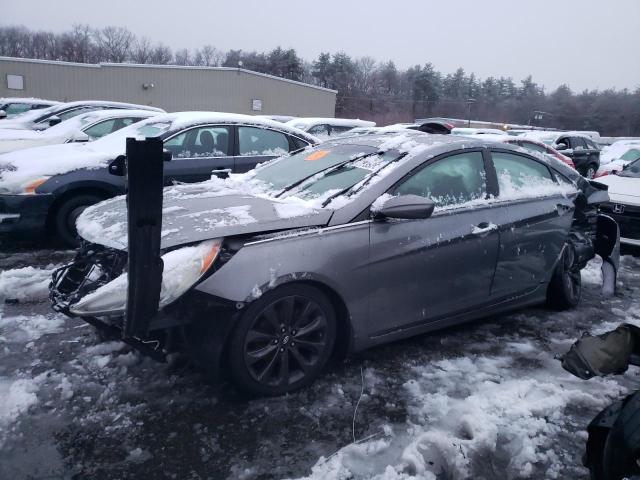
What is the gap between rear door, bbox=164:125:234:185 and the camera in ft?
19.9

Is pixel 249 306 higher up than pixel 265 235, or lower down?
lower down

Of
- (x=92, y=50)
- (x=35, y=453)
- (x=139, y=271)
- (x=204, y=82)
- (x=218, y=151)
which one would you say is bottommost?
(x=35, y=453)

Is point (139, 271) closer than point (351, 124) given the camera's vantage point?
Yes

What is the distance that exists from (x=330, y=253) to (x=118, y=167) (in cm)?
321

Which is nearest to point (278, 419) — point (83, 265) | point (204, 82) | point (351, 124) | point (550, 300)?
point (83, 265)

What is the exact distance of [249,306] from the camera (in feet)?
9.16

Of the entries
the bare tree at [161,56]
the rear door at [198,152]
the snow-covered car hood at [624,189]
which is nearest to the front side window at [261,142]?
the rear door at [198,152]

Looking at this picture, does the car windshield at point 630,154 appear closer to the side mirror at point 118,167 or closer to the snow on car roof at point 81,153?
the snow on car roof at point 81,153

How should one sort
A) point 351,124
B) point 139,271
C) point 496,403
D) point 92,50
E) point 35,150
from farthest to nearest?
point 92,50 → point 351,124 → point 35,150 → point 496,403 → point 139,271

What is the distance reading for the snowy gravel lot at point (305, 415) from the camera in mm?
2523

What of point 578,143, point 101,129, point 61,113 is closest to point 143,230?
point 101,129

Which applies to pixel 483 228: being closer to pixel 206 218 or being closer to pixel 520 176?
pixel 520 176

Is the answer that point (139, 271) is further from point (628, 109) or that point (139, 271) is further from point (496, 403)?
point (628, 109)

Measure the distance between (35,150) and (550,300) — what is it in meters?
6.00
